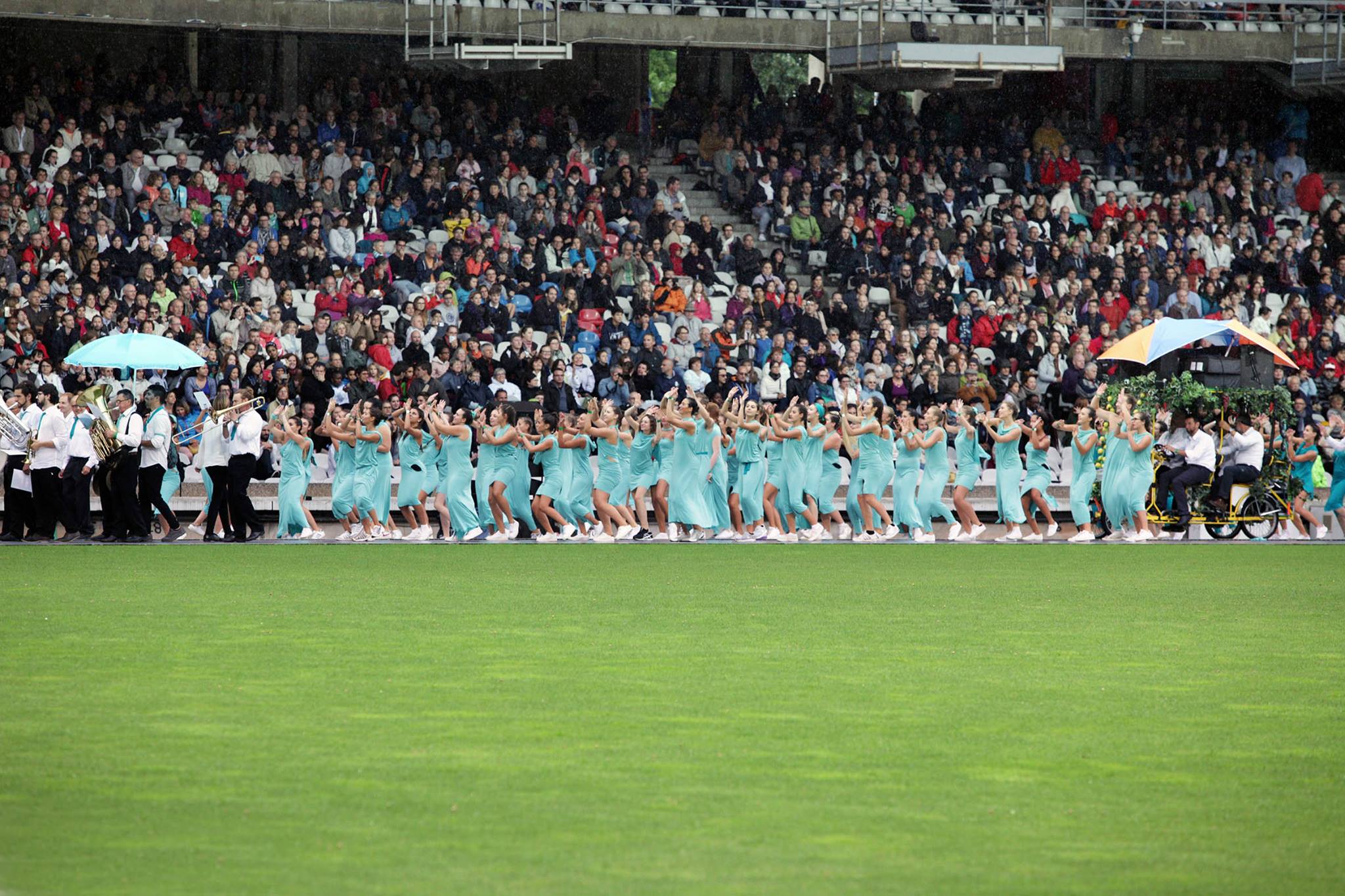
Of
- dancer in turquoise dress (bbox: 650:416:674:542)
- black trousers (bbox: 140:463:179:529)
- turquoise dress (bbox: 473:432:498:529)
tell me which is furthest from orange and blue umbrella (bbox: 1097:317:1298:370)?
black trousers (bbox: 140:463:179:529)

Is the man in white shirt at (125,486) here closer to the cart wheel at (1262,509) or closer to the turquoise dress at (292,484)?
the turquoise dress at (292,484)

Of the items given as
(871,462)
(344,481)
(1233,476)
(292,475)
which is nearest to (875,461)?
(871,462)

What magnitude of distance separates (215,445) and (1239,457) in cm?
1267

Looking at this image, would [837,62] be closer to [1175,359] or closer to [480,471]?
[1175,359]

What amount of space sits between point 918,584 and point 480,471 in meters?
7.68

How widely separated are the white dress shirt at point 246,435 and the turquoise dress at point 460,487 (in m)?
2.27

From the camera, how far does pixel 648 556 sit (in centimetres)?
1888

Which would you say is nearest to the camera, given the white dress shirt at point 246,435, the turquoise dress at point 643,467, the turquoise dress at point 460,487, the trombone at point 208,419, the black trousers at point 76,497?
the black trousers at point 76,497

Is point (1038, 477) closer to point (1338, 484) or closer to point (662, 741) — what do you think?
point (1338, 484)

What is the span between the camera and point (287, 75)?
31859mm

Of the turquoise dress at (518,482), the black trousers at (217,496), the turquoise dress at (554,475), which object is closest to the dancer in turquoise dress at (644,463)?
the turquoise dress at (554,475)

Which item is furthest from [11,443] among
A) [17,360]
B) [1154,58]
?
[1154,58]

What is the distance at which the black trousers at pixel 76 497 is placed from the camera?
2036cm

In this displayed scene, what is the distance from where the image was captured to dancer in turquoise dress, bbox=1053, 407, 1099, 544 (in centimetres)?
2244
